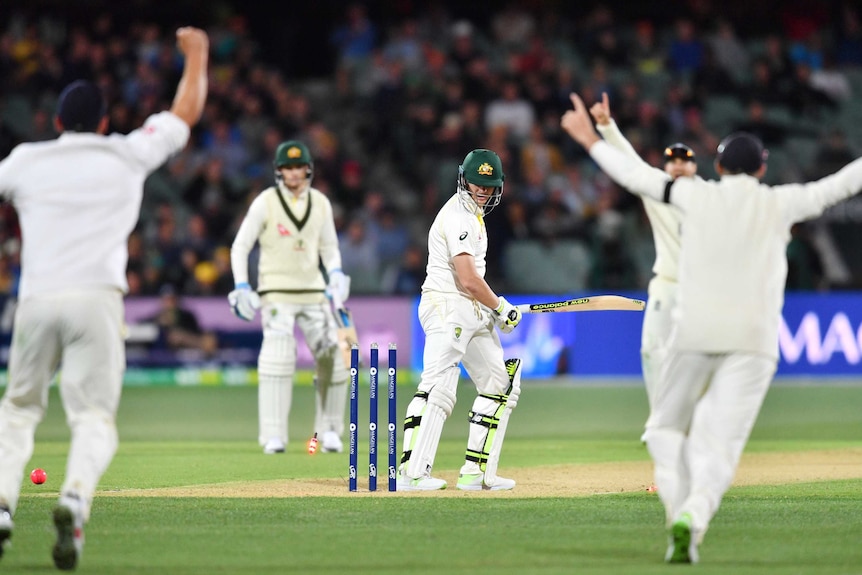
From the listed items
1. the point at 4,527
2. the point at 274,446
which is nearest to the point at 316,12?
the point at 274,446

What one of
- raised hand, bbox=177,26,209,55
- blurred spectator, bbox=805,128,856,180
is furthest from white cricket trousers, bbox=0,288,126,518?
blurred spectator, bbox=805,128,856,180

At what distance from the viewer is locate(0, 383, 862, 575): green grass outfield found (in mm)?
6773

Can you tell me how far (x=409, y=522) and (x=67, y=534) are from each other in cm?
231

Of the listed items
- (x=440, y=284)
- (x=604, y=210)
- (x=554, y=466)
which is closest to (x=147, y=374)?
(x=604, y=210)

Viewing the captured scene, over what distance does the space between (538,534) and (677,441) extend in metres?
1.09

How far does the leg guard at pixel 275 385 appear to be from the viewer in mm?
12742

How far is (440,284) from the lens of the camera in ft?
32.3

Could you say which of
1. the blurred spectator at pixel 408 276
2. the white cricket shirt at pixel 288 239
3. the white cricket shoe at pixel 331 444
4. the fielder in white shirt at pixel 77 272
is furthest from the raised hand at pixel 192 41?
the blurred spectator at pixel 408 276

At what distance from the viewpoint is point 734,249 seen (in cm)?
694

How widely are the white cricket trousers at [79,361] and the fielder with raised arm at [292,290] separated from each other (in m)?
5.75

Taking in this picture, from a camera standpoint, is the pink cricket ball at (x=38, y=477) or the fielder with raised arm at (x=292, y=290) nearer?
the pink cricket ball at (x=38, y=477)

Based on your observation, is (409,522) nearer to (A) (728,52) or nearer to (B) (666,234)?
(B) (666,234)

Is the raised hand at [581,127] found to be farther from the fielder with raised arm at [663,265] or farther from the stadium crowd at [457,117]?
the stadium crowd at [457,117]

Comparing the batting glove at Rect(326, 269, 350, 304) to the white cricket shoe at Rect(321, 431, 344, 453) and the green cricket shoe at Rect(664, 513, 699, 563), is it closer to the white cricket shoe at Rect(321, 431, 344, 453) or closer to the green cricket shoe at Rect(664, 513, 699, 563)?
the white cricket shoe at Rect(321, 431, 344, 453)
